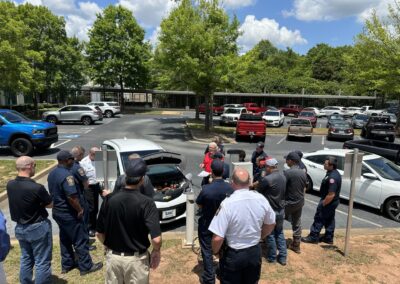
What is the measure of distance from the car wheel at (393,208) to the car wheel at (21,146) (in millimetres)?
13537

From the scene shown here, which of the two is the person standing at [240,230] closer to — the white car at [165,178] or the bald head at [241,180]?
the bald head at [241,180]

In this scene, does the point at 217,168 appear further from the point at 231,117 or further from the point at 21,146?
the point at 231,117

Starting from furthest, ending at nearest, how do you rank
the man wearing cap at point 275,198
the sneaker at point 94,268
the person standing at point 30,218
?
the man wearing cap at point 275,198 < the sneaker at point 94,268 < the person standing at point 30,218

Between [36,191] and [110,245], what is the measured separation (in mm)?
1468

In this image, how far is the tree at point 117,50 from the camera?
39938mm

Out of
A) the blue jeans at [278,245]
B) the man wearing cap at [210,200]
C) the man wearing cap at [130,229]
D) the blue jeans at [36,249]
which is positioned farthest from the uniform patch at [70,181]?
the blue jeans at [278,245]

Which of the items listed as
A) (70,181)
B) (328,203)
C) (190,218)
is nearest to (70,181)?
(70,181)

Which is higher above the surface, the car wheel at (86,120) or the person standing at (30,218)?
the person standing at (30,218)


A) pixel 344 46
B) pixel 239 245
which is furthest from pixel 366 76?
pixel 344 46

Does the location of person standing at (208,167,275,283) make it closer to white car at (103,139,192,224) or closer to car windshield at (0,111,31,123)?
white car at (103,139,192,224)

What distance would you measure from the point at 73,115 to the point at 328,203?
82.5 feet

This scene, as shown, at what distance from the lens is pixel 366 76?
26750mm

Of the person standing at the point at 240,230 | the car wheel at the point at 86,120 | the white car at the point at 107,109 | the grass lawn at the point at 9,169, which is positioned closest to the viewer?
the person standing at the point at 240,230

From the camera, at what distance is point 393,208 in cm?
855
